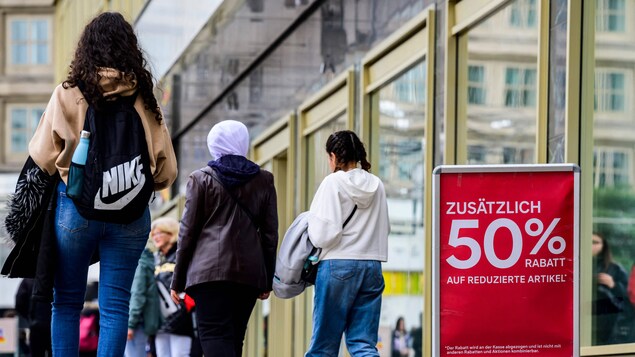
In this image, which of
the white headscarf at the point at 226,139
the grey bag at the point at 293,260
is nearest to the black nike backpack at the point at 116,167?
the white headscarf at the point at 226,139

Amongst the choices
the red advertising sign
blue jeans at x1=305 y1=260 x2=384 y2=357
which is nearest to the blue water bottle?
the red advertising sign

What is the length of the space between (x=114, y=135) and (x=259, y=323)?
13.2 m

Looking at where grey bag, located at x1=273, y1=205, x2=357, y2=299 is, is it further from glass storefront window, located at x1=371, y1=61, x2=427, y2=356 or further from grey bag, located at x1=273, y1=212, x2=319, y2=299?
glass storefront window, located at x1=371, y1=61, x2=427, y2=356

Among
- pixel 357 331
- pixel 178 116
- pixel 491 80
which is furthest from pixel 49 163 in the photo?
pixel 178 116

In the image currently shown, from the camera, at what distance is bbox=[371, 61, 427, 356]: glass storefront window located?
13227 mm

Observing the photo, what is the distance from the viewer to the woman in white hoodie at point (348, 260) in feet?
28.9

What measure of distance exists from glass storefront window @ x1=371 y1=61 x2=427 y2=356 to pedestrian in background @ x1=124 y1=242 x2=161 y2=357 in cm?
211

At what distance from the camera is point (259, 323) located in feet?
67.5

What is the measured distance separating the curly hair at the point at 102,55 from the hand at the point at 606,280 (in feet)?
11.2

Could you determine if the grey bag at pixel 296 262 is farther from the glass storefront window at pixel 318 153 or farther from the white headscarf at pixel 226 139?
the glass storefront window at pixel 318 153

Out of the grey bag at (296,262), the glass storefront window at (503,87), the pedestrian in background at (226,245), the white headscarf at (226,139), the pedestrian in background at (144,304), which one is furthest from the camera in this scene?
the pedestrian in background at (144,304)

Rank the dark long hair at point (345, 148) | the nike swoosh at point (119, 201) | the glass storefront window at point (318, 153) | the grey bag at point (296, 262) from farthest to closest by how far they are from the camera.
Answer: the glass storefront window at point (318, 153)
the dark long hair at point (345, 148)
the grey bag at point (296, 262)
the nike swoosh at point (119, 201)

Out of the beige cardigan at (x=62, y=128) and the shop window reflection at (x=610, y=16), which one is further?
the shop window reflection at (x=610, y=16)

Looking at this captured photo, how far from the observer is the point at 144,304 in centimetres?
1284
